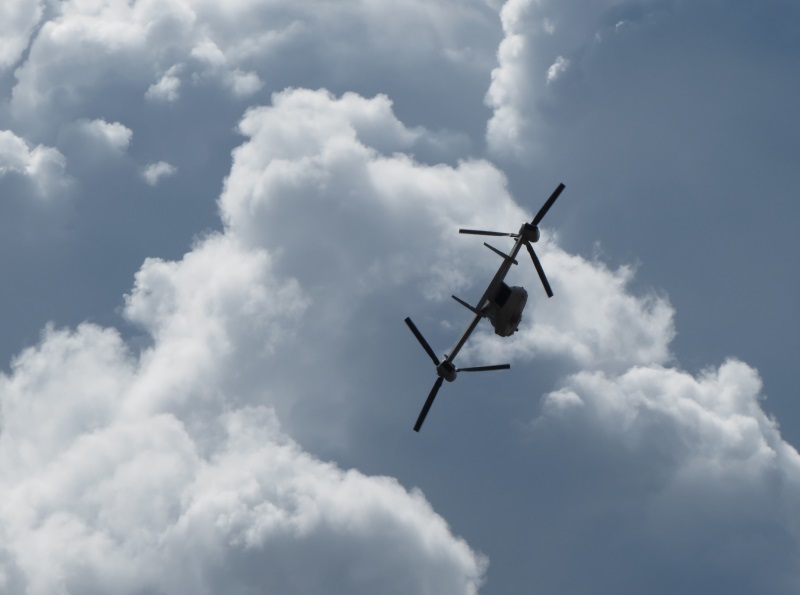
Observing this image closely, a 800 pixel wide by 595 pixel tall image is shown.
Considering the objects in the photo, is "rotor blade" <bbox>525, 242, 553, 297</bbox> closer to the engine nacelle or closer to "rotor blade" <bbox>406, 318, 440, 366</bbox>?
the engine nacelle

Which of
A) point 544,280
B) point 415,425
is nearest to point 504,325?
point 544,280

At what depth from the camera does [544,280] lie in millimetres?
117438

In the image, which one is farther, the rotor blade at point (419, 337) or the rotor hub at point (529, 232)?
the rotor hub at point (529, 232)

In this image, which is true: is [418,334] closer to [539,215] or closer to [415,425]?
[415,425]

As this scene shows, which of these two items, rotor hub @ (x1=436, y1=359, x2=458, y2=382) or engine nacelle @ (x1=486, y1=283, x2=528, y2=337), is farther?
engine nacelle @ (x1=486, y1=283, x2=528, y2=337)

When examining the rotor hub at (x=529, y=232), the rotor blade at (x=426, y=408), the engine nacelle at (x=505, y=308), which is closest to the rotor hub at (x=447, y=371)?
the rotor blade at (x=426, y=408)

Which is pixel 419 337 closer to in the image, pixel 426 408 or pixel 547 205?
pixel 426 408

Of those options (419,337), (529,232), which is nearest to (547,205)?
(529,232)

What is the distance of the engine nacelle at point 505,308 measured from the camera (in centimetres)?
11881

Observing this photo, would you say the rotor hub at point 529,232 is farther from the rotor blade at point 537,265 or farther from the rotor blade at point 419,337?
the rotor blade at point 419,337

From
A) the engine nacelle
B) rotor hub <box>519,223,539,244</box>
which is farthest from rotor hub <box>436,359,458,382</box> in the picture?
rotor hub <box>519,223,539,244</box>

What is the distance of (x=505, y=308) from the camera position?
390 ft

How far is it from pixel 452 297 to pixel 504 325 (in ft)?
40.1

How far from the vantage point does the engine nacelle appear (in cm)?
11881
